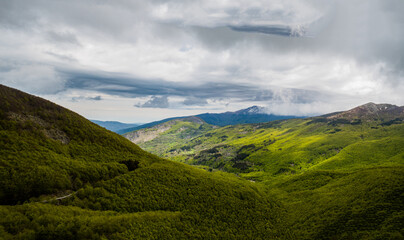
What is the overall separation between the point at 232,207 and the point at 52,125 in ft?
287

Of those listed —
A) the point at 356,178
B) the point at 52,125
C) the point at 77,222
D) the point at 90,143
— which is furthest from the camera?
the point at 356,178

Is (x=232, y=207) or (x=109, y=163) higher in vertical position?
(x=109, y=163)

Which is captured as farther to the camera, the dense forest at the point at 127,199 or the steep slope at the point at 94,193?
the dense forest at the point at 127,199

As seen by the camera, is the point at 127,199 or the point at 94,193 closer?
the point at 94,193

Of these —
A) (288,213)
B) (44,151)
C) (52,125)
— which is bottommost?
(288,213)

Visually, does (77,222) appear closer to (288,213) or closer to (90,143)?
(90,143)

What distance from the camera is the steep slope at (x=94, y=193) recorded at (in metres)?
44.6

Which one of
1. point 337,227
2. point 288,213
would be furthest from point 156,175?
point 337,227

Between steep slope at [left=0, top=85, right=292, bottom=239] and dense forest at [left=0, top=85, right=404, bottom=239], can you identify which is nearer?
steep slope at [left=0, top=85, right=292, bottom=239]

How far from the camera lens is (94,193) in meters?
59.7

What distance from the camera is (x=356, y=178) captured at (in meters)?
98.1

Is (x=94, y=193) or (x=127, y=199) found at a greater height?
(x=94, y=193)

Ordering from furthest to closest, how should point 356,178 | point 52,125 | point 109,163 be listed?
point 356,178 < point 52,125 < point 109,163

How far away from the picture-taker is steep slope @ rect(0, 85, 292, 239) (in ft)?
146
